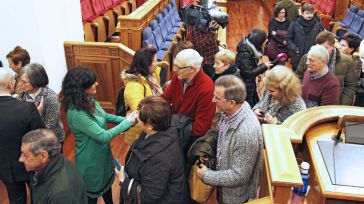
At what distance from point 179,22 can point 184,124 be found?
498 cm

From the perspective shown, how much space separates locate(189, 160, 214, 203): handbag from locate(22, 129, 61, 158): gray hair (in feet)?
2.51

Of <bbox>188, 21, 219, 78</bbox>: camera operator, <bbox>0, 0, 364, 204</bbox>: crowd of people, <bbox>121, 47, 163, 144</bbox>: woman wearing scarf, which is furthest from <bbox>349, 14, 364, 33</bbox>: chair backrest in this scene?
<bbox>121, 47, 163, 144</bbox>: woman wearing scarf

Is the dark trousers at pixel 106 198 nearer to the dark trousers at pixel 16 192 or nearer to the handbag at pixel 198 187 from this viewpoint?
the dark trousers at pixel 16 192

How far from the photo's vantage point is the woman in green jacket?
1.91 meters

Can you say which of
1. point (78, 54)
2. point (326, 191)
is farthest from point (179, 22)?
point (326, 191)

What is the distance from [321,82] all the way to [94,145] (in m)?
1.58

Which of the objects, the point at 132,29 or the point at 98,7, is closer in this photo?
the point at 132,29

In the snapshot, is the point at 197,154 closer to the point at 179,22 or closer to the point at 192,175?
the point at 192,175

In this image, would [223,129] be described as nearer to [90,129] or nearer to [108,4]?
[90,129]

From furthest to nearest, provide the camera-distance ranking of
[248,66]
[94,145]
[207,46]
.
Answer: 1. [207,46]
2. [248,66]
3. [94,145]

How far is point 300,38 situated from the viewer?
156 inches

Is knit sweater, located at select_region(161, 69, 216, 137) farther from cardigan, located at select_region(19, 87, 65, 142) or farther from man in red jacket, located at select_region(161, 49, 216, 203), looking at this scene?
cardigan, located at select_region(19, 87, 65, 142)

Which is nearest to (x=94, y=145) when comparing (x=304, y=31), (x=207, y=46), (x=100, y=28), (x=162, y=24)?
(x=207, y=46)

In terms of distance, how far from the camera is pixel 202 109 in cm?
208
